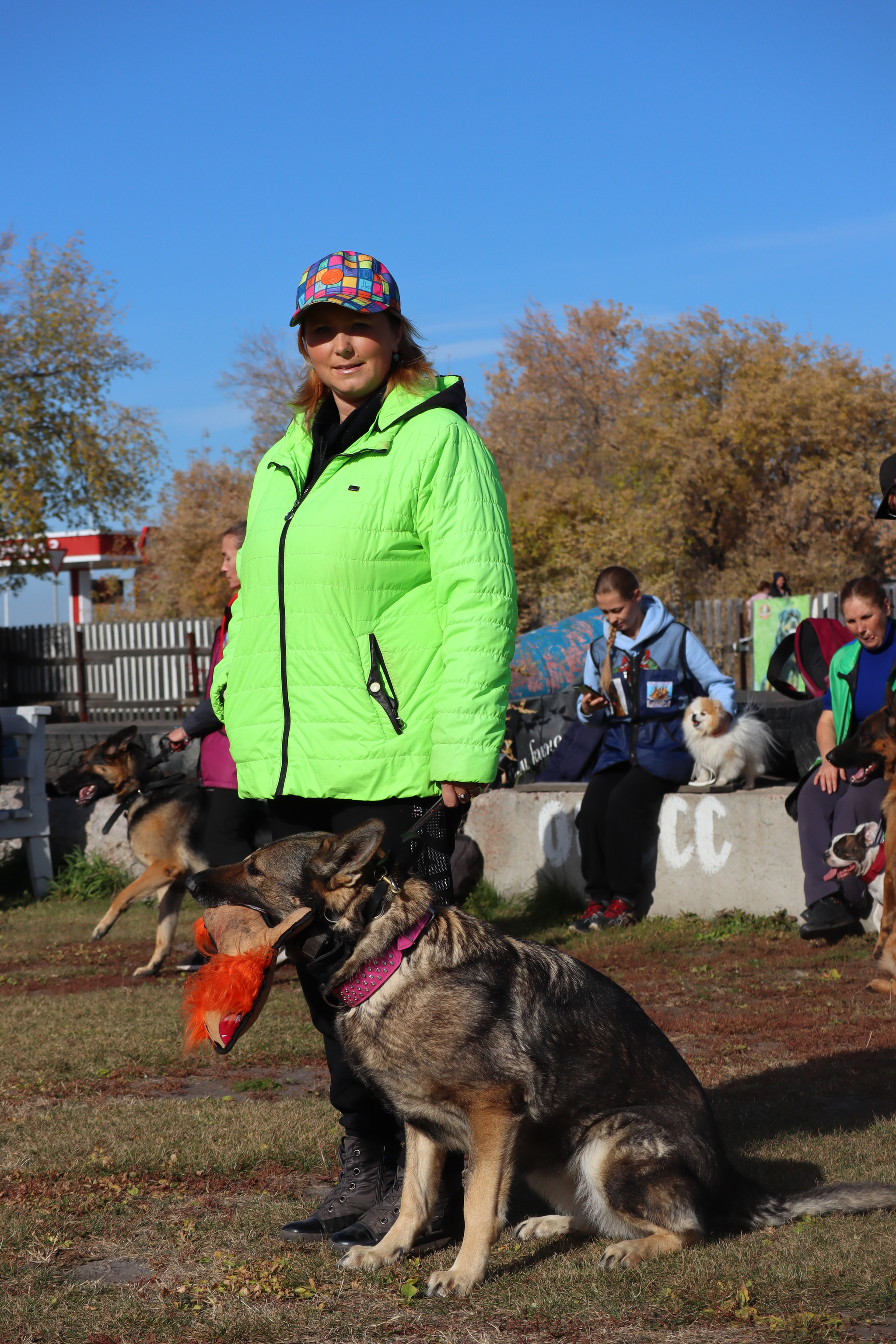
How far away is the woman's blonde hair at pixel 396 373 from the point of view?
137 inches

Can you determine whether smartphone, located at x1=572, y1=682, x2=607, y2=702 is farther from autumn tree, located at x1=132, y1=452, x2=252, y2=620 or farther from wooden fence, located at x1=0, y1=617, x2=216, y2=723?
autumn tree, located at x1=132, y1=452, x2=252, y2=620

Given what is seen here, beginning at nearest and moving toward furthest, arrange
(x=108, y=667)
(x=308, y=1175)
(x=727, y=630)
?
(x=308, y=1175)
(x=727, y=630)
(x=108, y=667)

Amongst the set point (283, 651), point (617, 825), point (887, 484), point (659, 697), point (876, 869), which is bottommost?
point (876, 869)

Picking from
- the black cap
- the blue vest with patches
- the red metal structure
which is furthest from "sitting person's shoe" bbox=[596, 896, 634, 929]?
the red metal structure

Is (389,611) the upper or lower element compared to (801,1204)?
upper

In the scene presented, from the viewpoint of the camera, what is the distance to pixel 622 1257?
10.1ft

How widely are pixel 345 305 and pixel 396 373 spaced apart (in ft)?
0.93

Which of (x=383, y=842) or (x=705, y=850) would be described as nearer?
(x=383, y=842)

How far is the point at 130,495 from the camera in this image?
103 feet

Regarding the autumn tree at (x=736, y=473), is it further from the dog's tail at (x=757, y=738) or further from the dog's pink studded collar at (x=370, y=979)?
the dog's pink studded collar at (x=370, y=979)

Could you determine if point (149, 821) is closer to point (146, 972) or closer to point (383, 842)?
point (146, 972)

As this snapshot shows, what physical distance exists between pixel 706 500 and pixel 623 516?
480cm

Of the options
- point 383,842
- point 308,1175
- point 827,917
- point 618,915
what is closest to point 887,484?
point 383,842

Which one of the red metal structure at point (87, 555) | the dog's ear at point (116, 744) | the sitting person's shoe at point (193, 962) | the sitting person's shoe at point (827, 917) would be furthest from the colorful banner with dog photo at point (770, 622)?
the red metal structure at point (87, 555)
